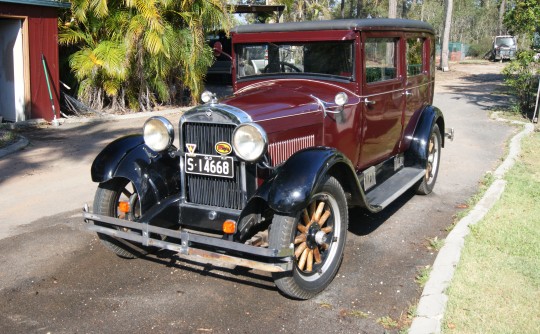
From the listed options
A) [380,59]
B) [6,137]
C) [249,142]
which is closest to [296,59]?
[380,59]

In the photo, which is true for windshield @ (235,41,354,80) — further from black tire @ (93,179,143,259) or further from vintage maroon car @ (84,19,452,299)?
black tire @ (93,179,143,259)

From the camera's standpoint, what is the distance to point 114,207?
498 centimetres

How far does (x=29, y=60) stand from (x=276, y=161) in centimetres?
943

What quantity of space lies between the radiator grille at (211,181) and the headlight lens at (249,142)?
204 millimetres

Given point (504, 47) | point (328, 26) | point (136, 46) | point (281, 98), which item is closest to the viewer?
point (281, 98)

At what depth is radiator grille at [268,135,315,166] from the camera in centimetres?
454

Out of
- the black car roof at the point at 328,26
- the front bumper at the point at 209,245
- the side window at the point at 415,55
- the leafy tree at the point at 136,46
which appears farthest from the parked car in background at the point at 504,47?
the front bumper at the point at 209,245

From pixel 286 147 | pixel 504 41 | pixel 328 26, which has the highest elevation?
pixel 504 41

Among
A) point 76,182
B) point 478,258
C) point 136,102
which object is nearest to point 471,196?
point 478,258

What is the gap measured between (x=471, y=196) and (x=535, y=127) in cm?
607

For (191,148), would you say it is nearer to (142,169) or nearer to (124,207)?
(142,169)

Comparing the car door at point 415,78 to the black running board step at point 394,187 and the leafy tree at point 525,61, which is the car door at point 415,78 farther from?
the leafy tree at point 525,61

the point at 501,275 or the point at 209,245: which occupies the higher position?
the point at 209,245

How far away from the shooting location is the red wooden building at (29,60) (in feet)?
39.5
